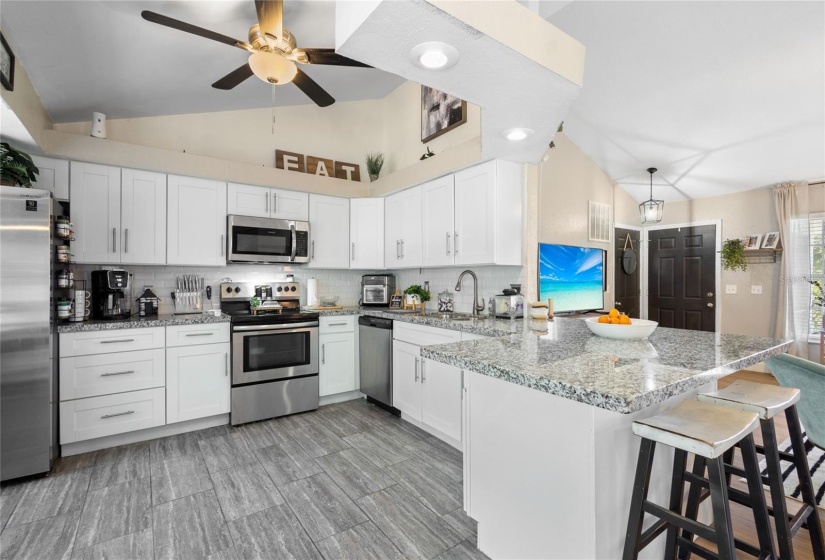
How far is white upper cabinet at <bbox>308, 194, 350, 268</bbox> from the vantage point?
13.4 ft

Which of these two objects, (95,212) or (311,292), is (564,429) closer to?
(311,292)

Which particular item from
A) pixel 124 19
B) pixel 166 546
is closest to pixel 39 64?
pixel 124 19

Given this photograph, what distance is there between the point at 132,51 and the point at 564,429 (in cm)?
350

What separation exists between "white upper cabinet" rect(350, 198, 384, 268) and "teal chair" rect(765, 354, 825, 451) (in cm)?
332

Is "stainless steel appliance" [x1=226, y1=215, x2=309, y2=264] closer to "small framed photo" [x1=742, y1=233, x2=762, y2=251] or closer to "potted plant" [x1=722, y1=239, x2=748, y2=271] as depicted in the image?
"potted plant" [x1=722, y1=239, x2=748, y2=271]

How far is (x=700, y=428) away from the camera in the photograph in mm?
1193

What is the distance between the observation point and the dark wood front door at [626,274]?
17.6ft

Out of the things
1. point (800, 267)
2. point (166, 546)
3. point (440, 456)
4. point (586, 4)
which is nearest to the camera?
point (166, 546)

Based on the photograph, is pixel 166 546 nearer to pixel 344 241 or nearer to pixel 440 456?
pixel 440 456

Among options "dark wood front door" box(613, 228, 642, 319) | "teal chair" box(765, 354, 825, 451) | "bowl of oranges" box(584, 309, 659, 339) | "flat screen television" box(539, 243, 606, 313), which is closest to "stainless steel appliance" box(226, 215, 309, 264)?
"flat screen television" box(539, 243, 606, 313)

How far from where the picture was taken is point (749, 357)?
1.48 m

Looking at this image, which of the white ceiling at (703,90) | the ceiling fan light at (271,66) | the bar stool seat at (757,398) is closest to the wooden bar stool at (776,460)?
the bar stool seat at (757,398)

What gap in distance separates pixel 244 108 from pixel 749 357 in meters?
4.57

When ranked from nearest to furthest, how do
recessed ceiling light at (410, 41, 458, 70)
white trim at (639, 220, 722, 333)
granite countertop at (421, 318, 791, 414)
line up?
1. granite countertop at (421, 318, 791, 414)
2. recessed ceiling light at (410, 41, 458, 70)
3. white trim at (639, 220, 722, 333)
